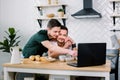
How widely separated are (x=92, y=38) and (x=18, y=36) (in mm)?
1793

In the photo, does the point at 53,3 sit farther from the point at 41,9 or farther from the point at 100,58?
the point at 100,58

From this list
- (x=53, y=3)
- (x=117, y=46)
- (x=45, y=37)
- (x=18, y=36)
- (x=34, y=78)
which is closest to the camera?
(x=34, y=78)

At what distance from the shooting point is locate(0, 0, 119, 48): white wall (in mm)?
5105

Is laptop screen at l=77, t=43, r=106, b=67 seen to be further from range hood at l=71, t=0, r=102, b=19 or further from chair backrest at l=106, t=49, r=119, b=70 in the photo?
range hood at l=71, t=0, r=102, b=19

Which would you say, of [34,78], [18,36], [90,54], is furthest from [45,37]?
[18,36]

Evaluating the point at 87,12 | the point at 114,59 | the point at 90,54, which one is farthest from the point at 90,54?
the point at 87,12

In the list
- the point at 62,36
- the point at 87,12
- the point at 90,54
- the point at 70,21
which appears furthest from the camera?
the point at 70,21

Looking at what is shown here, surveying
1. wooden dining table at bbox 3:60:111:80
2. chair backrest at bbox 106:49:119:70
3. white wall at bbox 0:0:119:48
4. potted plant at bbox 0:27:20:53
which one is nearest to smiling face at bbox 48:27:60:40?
wooden dining table at bbox 3:60:111:80

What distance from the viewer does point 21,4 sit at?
225 inches

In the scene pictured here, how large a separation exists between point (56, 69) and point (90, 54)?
0.36m

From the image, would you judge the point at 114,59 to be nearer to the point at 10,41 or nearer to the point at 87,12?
the point at 87,12

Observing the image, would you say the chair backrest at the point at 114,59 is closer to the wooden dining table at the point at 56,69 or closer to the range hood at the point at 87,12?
the range hood at the point at 87,12

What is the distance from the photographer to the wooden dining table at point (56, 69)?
2.18m

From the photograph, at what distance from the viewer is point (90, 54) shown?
2.28 metres
